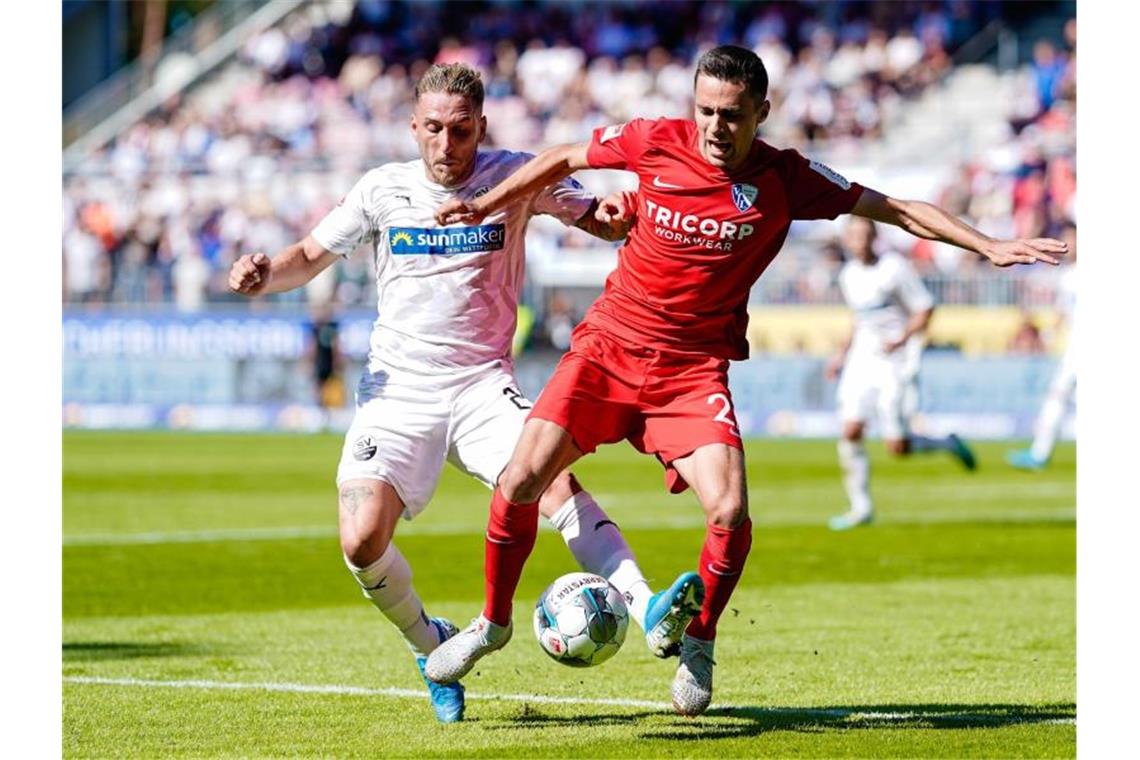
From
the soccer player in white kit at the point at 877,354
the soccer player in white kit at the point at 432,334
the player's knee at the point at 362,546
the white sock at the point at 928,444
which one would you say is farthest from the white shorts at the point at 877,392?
the player's knee at the point at 362,546

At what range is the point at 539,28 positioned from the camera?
136 feet

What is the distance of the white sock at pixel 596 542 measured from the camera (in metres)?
7.76

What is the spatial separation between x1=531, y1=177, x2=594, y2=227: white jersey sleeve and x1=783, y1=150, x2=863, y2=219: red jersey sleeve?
0.96 m

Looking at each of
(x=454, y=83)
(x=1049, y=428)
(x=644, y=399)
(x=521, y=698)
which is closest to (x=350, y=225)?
(x=454, y=83)

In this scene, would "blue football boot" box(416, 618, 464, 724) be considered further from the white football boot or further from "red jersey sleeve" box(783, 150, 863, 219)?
"red jersey sleeve" box(783, 150, 863, 219)

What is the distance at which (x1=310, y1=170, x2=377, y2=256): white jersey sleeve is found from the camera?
8141 millimetres

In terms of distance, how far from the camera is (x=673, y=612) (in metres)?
7.19

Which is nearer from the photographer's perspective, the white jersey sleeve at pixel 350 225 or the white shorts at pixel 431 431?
the white shorts at pixel 431 431

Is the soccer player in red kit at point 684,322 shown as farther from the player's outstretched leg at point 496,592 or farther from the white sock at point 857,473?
the white sock at point 857,473

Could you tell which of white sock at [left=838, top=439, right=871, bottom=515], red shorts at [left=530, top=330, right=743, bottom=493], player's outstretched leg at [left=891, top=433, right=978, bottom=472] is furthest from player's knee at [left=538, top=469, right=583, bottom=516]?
player's outstretched leg at [left=891, top=433, right=978, bottom=472]

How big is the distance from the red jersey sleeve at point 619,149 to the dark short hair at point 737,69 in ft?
1.32

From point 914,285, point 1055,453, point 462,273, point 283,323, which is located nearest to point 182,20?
point 283,323
